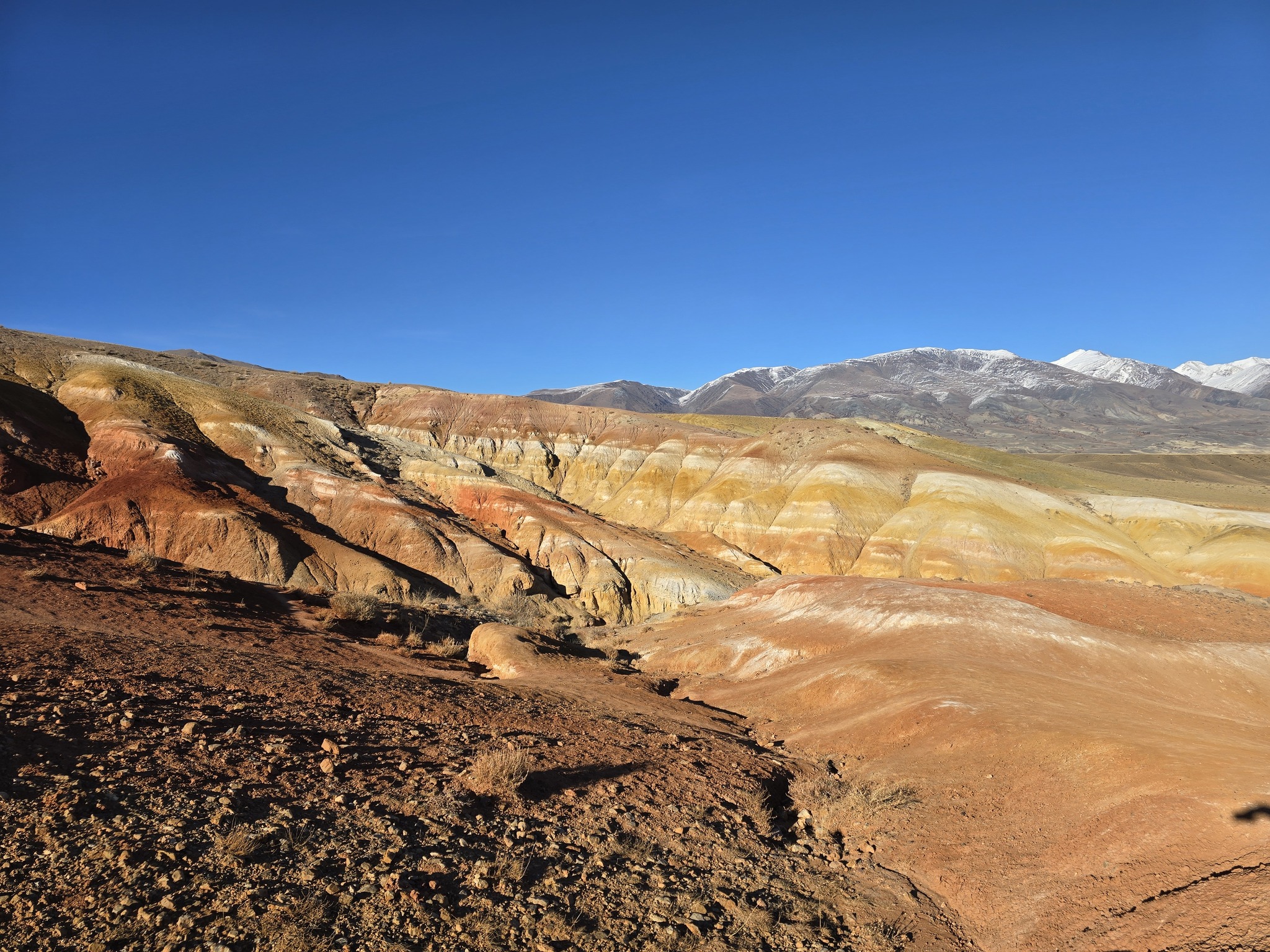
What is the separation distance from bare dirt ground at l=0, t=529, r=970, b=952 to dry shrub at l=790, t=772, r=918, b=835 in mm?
430

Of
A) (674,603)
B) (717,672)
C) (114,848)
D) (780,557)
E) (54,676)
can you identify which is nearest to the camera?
(114,848)

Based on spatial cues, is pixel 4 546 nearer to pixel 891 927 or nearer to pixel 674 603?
pixel 891 927

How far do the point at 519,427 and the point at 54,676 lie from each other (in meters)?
71.2

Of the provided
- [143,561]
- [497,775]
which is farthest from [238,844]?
[143,561]

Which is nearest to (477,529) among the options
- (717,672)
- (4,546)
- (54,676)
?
(717,672)

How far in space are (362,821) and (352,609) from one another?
52.1ft

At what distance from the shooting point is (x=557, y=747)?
10836mm

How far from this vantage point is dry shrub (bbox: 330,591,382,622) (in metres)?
21.2

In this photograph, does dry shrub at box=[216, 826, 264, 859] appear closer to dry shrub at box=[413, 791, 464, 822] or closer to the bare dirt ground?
the bare dirt ground

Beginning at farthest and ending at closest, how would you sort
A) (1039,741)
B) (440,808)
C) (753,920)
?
(1039,741) < (440,808) < (753,920)

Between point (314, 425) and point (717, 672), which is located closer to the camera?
point (717, 672)

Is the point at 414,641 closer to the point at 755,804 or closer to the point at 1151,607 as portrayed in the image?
the point at 755,804

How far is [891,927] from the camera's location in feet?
23.9

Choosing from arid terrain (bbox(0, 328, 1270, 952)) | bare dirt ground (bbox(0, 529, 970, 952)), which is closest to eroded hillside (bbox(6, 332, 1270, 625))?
arid terrain (bbox(0, 328, 1270, 952))
